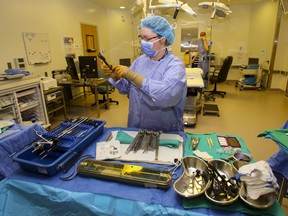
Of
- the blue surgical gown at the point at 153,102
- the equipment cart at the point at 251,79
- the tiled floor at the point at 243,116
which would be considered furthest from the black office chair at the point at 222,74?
the blue surgical gown at the point at 153,102

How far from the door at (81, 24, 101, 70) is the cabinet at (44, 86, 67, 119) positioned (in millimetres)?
1733

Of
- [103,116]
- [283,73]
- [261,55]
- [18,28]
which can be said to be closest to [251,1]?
[261,55]

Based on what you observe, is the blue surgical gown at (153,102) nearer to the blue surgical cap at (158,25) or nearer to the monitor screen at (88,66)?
the blue surgical cap at (158,25)

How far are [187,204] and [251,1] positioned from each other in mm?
7094

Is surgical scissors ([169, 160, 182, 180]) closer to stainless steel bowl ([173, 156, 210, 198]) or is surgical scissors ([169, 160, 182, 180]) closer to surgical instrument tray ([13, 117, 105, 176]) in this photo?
stainless steel bowl ([173, 156, 210, 198])

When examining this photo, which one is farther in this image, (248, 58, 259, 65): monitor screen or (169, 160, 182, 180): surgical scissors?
(248, 58, 259, 65): monitor screen

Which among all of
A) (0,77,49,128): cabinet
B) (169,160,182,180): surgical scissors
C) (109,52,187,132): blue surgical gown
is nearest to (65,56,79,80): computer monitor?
(0,77,49,128): cabinet

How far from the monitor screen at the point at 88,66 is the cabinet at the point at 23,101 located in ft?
3.32

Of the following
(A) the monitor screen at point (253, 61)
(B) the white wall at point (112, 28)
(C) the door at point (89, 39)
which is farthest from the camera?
(A) the monitor screen at point (253, 61)

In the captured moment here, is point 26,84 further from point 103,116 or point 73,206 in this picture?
point 73,206

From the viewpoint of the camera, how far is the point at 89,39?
221 inches

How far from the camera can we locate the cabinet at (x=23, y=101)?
265cm

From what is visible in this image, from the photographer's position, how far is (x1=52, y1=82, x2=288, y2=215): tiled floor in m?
2.96

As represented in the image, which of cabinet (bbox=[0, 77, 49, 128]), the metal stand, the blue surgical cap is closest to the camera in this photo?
the blue surgical cap
